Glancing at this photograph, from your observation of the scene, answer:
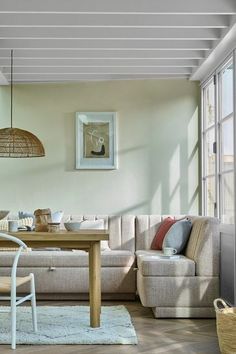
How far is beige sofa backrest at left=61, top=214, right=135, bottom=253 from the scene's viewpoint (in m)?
6.95

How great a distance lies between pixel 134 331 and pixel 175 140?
3.17 meters

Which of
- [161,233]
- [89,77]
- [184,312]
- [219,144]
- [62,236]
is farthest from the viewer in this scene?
[89,77]

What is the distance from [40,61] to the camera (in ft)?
21.4

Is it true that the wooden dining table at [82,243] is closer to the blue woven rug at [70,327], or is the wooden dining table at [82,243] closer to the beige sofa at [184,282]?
the blue woven rug at [70,327]

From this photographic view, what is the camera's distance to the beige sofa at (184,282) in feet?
17.8

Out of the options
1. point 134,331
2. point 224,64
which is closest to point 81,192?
point 224,64

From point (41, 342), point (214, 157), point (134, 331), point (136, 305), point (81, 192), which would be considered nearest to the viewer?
point (41, 342)

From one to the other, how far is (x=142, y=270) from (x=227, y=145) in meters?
1.58

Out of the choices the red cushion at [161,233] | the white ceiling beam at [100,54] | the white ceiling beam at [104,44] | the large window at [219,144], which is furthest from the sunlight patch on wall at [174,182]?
the white ceiling beam at [104,44]

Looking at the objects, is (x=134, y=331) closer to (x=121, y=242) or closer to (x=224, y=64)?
(x=121, y=242)

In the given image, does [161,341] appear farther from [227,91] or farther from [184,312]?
[227,91]

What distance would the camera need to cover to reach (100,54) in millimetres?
6227

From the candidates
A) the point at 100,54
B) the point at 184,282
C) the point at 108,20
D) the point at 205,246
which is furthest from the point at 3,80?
the point at 184,282

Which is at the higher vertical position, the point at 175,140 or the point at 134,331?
the point at 175,140
